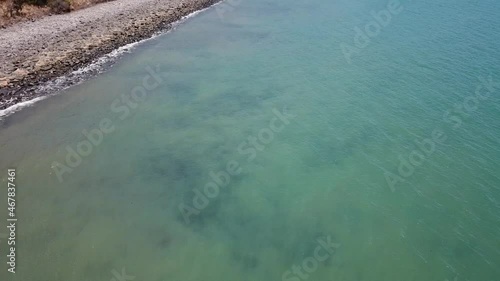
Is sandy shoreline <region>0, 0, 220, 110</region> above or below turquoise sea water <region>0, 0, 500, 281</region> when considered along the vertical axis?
above

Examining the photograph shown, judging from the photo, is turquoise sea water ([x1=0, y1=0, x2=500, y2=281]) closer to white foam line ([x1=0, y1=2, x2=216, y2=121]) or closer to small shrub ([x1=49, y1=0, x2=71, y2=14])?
white foam line ([x1=0, y1=2, x2=216, y2=121])

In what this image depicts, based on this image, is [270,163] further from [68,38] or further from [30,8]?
[30,8]

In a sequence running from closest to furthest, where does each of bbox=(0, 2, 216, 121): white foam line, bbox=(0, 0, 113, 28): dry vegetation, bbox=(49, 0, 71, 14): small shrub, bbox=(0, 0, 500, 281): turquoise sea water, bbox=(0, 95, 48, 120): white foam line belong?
bbox=(0, 0, 500, 281): turquoise sea water → bbox=(0, 95, 48, 120): white foam line → bbox=(0, 2, 216, 121): white foam line → bbox=(0, 0, 113, 28): dry vegetation → bbox=(49, 0, 71, 14): small shrub

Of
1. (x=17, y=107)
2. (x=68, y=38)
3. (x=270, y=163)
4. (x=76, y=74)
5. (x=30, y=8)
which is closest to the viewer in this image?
(x=270, y=163)

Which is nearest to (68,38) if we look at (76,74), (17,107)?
(76,74)

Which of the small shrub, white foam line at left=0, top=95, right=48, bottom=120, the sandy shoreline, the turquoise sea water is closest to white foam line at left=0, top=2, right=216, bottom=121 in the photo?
white foam line at left=0, top=95, right=48, bottom=120

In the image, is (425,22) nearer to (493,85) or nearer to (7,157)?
(493,85)
